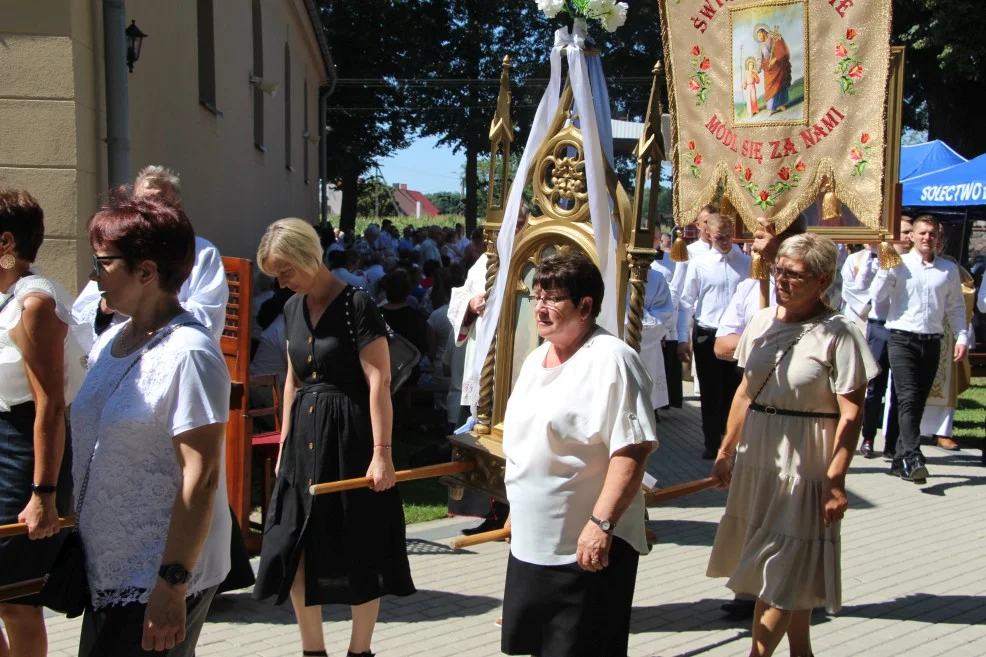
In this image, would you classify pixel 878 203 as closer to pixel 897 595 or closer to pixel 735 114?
pixel 735 114

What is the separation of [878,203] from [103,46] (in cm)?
558

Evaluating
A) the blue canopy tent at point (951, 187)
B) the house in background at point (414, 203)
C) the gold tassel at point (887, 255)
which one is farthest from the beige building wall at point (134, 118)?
the house in background at point (414, 203)

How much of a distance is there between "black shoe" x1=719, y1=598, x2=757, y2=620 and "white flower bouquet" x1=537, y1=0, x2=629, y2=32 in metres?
2.85

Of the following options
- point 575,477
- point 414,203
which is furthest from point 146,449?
point 414,203

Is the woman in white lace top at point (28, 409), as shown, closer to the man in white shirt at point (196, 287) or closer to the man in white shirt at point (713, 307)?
the man in white shirt at point (196, 287)

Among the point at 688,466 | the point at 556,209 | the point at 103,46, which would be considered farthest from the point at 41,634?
the point at 688,466

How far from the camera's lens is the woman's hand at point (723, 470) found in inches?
172

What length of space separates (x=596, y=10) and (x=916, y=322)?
15.9ft

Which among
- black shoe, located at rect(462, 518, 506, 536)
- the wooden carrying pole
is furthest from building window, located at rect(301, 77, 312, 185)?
the wooden carrying pole

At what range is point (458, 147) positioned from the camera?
39.0 meters

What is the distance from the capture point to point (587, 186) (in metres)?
4.76

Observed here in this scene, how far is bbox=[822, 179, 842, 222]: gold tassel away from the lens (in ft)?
14.6

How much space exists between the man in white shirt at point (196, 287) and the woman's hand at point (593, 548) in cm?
214

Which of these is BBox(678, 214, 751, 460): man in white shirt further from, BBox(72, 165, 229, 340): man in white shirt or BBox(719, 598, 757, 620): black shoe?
BBox(72, 165, 229, 340): man in white shirt
